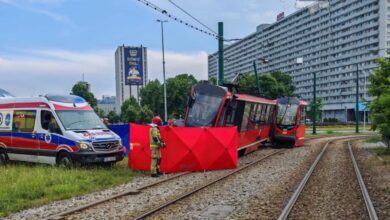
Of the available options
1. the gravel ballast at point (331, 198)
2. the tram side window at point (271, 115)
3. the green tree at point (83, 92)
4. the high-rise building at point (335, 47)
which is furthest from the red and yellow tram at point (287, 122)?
the high-rise building at point (335, 47)

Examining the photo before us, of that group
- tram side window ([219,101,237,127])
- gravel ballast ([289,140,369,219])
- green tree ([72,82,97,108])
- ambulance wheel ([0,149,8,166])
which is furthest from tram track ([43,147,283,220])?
green tree ([72,82,97,108])

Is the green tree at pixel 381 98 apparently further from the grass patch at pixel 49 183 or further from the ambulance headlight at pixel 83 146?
the ambulance headlight at pixel 83 146

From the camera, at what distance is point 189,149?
15.9 meters

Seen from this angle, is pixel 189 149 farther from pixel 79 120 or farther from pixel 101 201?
pixel 101 201

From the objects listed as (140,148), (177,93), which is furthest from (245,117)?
(177,93)

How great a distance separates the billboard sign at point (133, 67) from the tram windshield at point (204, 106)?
65996mm

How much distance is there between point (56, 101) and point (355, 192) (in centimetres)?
1079

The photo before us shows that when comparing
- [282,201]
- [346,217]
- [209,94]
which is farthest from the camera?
[209,94]

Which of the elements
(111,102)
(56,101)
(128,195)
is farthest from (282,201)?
(111,102)

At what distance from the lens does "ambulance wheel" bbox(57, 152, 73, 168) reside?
16.0 m

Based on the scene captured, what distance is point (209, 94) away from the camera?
20.3 metres

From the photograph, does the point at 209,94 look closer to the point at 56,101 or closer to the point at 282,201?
the point at 56,101

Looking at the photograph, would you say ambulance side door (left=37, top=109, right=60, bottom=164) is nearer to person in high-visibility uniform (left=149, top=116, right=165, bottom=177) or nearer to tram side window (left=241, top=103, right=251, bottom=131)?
person in high-visibility uniform (left=149, top=116, right=165, bottom=177)

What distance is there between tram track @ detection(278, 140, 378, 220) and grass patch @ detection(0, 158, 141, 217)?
17.3 feet
